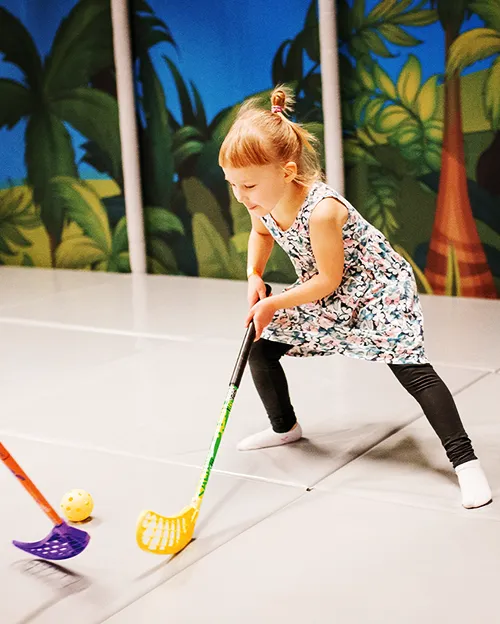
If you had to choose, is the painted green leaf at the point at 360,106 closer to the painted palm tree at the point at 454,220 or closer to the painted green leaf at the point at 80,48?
the painted palm tree at the point at 454,220

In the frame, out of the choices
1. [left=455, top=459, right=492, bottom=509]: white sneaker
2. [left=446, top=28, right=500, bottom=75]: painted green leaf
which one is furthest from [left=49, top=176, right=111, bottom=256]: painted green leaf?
[left=455, top=459, right=492, bottom=509]: white sneaker

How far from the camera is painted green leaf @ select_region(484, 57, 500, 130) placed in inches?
140

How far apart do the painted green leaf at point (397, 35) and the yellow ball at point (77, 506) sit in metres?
2.39

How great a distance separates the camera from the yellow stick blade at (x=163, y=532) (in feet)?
5.68

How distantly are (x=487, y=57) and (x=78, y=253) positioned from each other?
2.17m

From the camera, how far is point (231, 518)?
6.36ft

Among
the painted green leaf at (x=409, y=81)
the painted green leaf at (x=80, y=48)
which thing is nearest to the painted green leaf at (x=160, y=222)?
the painted green leaf at (x=80, y=48)

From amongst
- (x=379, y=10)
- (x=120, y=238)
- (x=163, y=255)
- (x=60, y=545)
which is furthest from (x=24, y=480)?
(x=120, y=238)

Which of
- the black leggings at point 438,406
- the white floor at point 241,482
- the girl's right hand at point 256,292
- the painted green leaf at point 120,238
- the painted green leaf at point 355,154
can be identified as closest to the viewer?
the white floor at point 241,482

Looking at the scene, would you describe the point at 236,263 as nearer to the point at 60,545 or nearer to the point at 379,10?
the point at 379,10

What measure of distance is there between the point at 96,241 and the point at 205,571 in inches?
125

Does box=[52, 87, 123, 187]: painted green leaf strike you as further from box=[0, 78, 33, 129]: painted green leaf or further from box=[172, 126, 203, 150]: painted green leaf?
box=[172, 126, 203, 150]: painted green leaf

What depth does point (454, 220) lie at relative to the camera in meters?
3.74

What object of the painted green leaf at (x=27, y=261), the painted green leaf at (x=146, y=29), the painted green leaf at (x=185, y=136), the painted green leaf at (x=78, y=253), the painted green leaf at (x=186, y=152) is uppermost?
the painted green leaf at (x=146, y=29)
